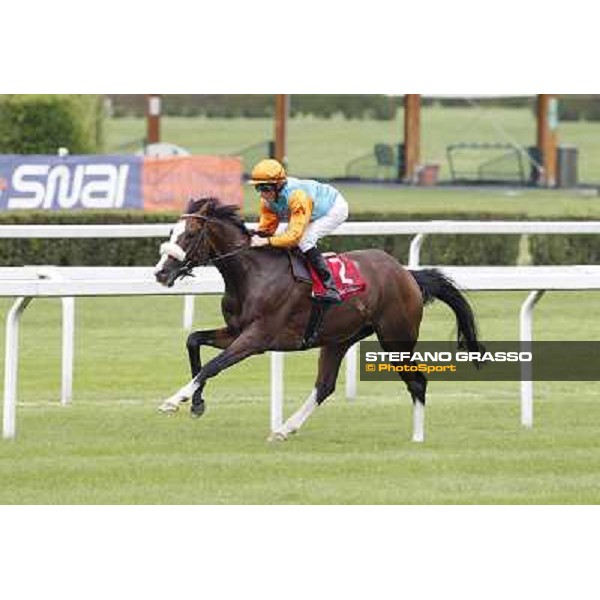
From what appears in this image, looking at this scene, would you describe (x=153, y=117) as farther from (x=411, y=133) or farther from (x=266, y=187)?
(x=266, y=187)

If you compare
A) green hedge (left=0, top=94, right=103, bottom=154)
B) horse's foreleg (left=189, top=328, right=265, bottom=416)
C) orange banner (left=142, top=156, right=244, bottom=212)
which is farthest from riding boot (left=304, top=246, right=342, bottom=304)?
green hedge (left=0, top=94, right=103, bottom=154)

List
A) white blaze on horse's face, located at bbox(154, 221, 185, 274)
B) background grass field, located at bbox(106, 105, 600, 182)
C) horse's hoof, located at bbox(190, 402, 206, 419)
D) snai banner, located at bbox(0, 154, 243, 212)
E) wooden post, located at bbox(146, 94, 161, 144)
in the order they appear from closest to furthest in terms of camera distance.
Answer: horse's hoof, located at bbox(190, 402, 206, 419) < white blaze on horse's face, located at bbox(154, 221, 185, 274) < snai banner, located at bbox(0, 154, 243, 212) < wooden post, located at bbox(146, 94, 161, 144) < background grass field, located at bbox(106, 105, 600, 182)

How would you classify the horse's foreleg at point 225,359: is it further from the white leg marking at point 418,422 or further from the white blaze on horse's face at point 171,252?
the white leg marking at point 418,422

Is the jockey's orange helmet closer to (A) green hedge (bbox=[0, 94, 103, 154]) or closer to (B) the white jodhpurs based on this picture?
(B) the white jodhpurs

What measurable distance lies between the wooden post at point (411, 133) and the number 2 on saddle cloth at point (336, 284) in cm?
2140

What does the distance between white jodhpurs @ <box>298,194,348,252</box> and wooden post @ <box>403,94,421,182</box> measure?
→ 70.3ft

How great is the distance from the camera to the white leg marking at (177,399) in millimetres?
8562

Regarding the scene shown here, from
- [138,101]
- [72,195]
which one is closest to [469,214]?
[72,195]

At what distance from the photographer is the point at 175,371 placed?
12.3 m

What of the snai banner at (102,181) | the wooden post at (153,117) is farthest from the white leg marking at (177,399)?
the wooden post at (153,117)

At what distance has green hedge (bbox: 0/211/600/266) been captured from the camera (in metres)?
17.6

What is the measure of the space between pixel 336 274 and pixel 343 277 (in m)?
0.04

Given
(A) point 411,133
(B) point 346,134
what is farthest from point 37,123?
(B) point 346,134

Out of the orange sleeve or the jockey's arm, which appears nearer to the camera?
the jockey's arm
